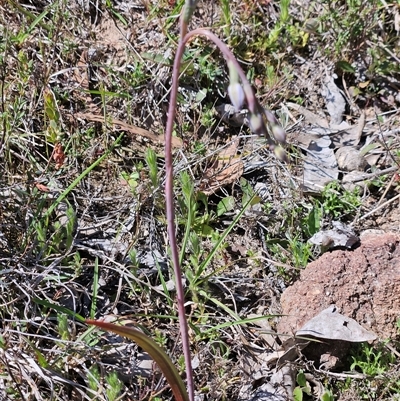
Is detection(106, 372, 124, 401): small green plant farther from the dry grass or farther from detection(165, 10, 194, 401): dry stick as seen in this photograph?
detection(165, 10, 194, 401): dry stick

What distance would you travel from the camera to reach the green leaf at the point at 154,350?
193 cm

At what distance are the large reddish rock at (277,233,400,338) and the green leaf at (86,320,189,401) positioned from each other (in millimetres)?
767

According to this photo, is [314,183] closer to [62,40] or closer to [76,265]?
[76,265]

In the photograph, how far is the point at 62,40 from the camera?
3.72 metres

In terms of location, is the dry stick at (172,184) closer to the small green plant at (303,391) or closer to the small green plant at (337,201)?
the small green plant at (303,391)

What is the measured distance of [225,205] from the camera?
3.30 meters

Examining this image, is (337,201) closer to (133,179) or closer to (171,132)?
(133,179)

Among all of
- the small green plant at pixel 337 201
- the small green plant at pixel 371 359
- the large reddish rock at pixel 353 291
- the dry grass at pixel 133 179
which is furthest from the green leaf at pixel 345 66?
the small green plant at pixel 371 359

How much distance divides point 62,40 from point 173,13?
68 cm

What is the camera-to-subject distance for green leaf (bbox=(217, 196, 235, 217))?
3.29 metres

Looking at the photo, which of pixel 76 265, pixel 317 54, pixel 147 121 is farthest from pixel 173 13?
pixel 76 265

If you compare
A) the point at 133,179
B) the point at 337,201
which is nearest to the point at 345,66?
the point at 337,201

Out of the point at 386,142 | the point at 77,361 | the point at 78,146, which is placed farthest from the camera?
the point at 386,142

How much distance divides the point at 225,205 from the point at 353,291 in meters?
0.81
